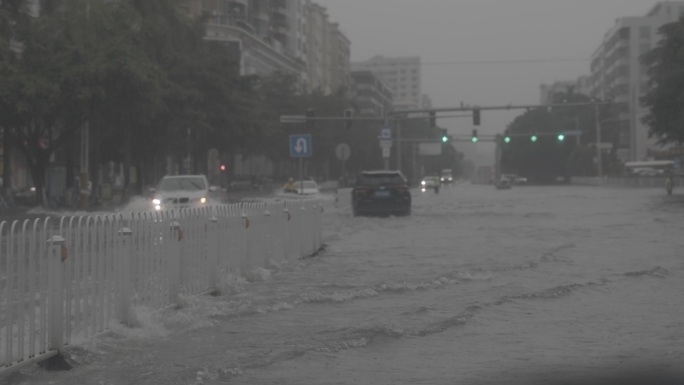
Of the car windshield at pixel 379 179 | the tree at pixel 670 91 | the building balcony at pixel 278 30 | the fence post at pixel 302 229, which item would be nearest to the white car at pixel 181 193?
the car windshield at pixel 379 179

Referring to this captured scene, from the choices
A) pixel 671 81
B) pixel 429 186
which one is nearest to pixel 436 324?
pixel 671 81

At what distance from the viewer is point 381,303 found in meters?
12.8

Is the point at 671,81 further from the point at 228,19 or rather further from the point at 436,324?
the point at 436,324

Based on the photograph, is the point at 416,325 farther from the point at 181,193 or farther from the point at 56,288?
the point at 181,193

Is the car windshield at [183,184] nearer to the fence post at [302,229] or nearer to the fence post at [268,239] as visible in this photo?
the fence post at [302,229]

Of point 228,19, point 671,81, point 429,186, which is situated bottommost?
point 429,186

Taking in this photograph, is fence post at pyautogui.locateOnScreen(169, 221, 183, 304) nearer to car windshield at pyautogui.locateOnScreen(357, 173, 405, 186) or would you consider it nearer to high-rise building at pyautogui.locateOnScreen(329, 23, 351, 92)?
car windshield at pyautogui.locateOnScreen(357, 173, 405, 186)

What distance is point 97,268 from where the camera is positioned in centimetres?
934

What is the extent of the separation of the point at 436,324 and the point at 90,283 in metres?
3.68

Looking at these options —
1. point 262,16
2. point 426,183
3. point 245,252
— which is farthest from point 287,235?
point 262,16

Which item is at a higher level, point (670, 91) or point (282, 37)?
point (282, 37)

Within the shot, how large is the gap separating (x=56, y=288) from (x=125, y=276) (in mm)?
1572

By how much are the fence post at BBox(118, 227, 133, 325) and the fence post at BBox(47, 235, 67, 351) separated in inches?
54.9

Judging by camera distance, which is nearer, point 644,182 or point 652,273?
point 652,273
